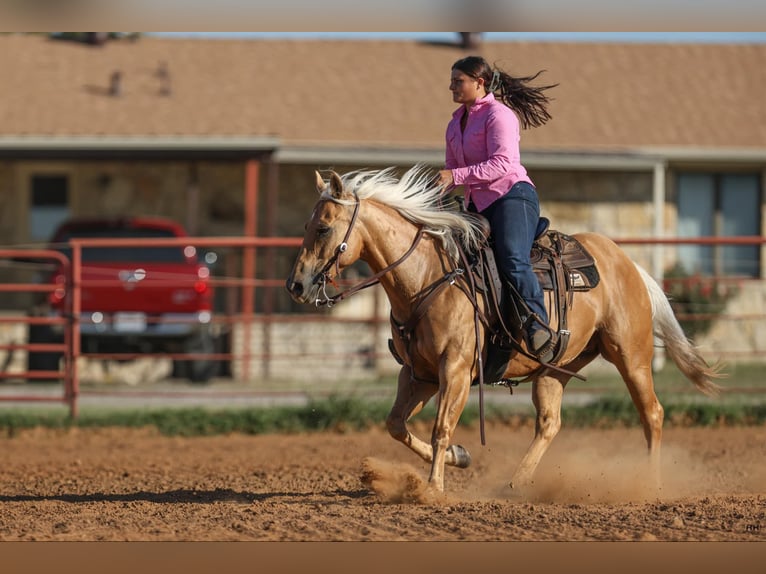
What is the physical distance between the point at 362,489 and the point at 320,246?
Result: 7.50ft

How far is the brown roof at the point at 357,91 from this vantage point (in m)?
18.1

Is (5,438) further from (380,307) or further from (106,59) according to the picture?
(106,59)

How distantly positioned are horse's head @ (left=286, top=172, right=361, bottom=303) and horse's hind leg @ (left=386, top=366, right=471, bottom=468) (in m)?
0.94

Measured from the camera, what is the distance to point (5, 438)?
11.8 m

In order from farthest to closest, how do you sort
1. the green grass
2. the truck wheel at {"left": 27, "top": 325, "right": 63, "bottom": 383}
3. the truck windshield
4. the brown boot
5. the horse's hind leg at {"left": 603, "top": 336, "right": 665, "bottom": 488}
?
the truck windshield < the truck wheel at {"left": 27, "top": 325, "right": 63, "bottom": 383} < the green grass < the horse's hind leg at {"left": 603, "top": 336, "right": 665, "bottom": 488} < the brown boot

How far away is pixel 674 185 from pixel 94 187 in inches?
387

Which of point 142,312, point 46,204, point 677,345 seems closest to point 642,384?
point 677,345

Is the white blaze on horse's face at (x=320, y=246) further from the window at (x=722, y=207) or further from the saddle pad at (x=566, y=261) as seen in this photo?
the window at (x=722, y=207)

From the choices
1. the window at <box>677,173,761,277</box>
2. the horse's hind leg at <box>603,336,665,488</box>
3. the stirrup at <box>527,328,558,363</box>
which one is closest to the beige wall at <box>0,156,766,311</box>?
the window at <box>677,173,761,277</box>

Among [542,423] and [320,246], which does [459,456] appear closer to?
[542,423]

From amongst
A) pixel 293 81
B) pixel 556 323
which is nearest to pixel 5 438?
pixel 556 323

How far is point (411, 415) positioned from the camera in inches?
283

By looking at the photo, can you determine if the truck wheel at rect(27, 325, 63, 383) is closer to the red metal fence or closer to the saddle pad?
the red metal fence

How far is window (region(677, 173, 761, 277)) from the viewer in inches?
761
